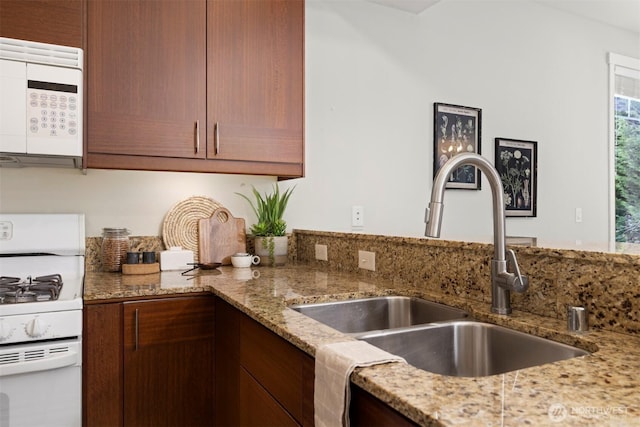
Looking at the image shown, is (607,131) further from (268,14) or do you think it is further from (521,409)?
(521,409)

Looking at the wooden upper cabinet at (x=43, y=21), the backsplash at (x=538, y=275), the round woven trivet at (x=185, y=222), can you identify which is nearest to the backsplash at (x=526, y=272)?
the backsplash at (x=538, y=275)

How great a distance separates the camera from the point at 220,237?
2314 mm

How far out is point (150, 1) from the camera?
1.93m

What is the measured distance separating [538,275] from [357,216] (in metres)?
1.58

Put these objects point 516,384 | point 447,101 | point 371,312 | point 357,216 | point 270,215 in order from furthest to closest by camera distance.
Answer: point 447,101, point 357,216, point 270,215, point 371,312, point 516,384

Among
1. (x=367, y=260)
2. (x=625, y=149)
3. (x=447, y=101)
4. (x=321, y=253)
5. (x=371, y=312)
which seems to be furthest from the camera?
(x=625, y=149)

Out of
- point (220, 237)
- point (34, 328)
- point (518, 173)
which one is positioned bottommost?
point (34, 328)

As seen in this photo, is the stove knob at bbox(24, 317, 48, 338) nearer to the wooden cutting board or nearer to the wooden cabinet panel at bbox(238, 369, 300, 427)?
the wooden cabinet panel at bbox(238, 369, 300, 427)

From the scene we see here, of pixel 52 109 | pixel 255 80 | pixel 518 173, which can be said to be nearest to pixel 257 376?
pixel 52 109

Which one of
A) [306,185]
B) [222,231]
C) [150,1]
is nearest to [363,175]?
[306,185]

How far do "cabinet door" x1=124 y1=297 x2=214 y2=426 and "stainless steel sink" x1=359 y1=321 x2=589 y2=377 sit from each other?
0.88m

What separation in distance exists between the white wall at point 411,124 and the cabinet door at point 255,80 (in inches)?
12.9

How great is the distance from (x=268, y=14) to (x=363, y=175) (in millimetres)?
1050

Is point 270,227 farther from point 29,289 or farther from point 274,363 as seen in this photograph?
point 274,363
